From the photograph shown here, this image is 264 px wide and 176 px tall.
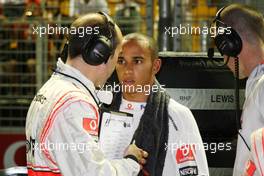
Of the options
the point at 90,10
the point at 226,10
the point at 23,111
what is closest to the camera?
the point at 226,10

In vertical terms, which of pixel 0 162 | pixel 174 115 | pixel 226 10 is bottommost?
pixel 0 162

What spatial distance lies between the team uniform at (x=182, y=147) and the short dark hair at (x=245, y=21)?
0.54 meters

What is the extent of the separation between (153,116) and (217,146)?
0.65m

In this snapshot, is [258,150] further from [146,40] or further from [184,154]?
[146,40]

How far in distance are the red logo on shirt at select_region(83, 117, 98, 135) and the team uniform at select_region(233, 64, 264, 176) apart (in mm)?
742

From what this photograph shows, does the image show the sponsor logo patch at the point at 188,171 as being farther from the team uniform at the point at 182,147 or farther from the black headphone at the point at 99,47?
the black headphone at the point at 99,47

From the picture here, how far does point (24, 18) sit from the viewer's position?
6746 mm

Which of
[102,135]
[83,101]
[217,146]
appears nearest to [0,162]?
[217,146]

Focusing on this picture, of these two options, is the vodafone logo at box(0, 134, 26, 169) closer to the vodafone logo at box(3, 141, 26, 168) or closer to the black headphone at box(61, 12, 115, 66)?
the vodafone logo at box(3, 141, 26, 168)

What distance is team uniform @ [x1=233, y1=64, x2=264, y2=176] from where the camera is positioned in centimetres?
327

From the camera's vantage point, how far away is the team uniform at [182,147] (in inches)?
150

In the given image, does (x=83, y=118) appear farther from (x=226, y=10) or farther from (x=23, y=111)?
(x=23, y=111)

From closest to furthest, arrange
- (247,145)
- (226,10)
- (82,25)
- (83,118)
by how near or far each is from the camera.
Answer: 1. (83,118)
2. (82,25)
3. (247,145)
4. (226,10)
